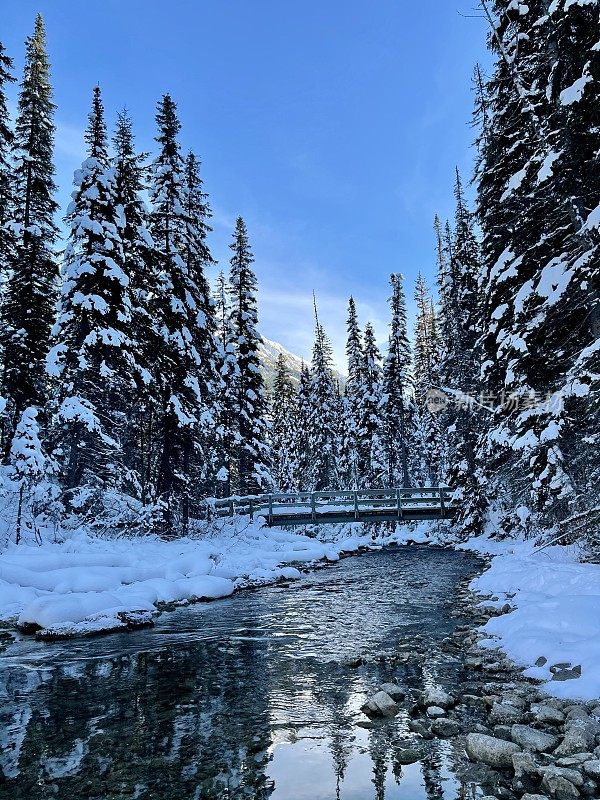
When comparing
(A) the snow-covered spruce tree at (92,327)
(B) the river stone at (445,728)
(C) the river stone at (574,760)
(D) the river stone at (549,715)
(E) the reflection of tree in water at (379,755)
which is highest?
(A) the snow-covered spruce tree at (92,327)

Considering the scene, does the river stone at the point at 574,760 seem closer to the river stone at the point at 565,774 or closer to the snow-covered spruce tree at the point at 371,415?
the river stone at the point at 565,774

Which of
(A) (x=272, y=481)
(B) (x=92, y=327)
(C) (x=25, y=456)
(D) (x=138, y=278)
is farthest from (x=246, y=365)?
(C) (x=25, y=456)

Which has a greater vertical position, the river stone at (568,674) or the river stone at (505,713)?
the river stone at (568,674)

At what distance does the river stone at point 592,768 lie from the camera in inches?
150

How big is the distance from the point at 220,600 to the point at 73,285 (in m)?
11.4

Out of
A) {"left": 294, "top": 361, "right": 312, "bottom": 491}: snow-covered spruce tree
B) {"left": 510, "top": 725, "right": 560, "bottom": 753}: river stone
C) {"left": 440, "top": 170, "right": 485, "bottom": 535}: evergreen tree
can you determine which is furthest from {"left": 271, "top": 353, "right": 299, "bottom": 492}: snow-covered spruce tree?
{"left": 510, "top": 725, "right": 560, "bottom": 753}: river stone

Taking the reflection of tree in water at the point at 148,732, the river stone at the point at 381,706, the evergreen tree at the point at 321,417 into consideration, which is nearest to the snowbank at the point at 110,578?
the reflection of tree in water at the point at 148,732

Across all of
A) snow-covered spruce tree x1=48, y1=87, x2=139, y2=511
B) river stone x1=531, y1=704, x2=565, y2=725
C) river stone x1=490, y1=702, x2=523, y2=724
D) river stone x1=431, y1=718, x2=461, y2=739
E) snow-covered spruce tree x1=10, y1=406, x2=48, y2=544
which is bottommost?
river stone x1=431, y1=718, x2=461, y2=739

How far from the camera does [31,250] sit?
810 inches

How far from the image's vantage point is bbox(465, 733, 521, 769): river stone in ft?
14.0

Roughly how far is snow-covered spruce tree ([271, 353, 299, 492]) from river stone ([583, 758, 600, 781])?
52.0 meters

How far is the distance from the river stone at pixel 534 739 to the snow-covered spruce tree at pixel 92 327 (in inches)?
560

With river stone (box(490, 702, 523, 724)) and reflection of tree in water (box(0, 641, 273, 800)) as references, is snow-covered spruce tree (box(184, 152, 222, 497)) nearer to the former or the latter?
reflection of tree in water (box(0, 641, 273, 800))

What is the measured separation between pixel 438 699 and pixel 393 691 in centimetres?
59
